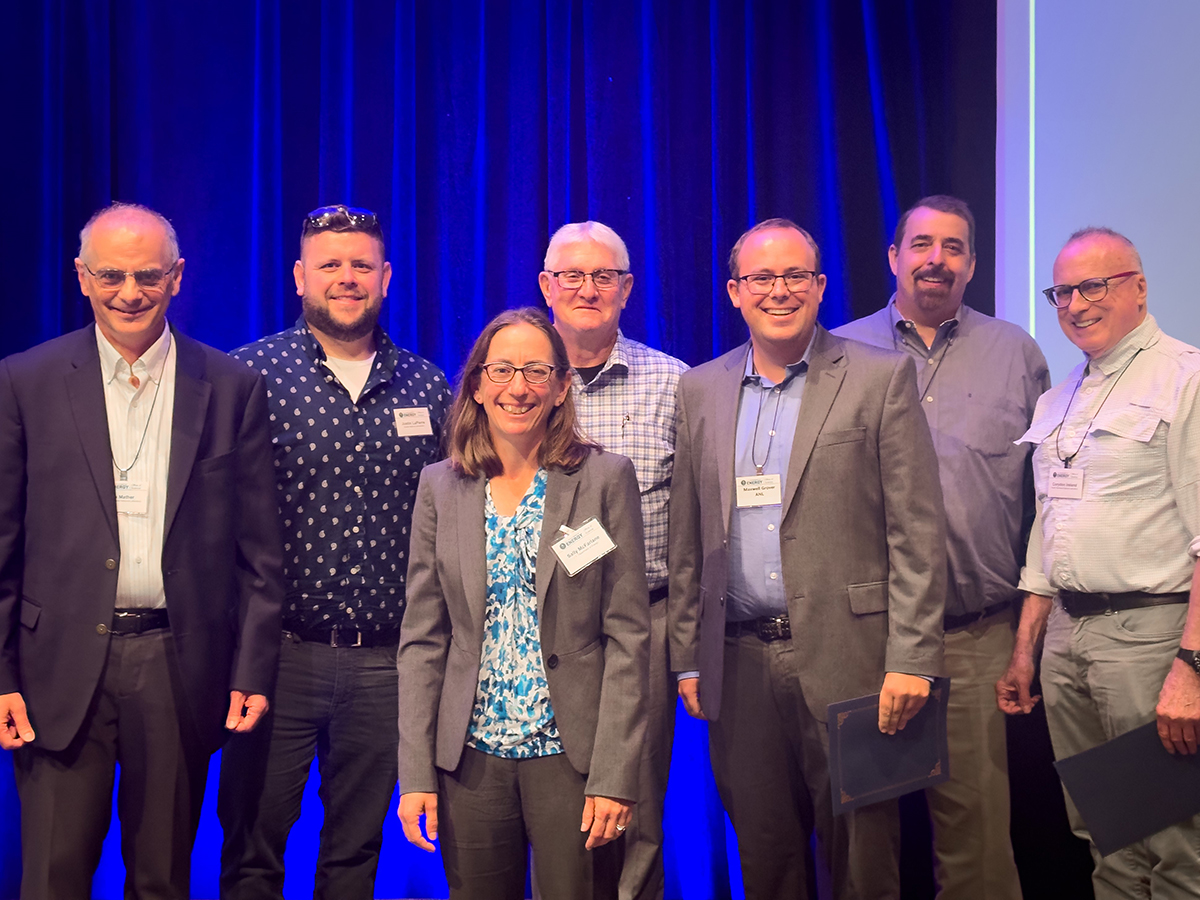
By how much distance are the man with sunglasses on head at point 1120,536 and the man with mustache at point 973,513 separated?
0.12 metres

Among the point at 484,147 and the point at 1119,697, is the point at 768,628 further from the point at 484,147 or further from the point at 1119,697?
the point at 484,147

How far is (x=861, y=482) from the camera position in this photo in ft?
7.98

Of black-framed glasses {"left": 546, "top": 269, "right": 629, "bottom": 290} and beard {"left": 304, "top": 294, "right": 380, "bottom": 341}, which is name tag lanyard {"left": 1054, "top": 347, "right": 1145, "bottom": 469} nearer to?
black-framed glasses {"left": 546, "top": 269, "right": 629, "bottom": 290}

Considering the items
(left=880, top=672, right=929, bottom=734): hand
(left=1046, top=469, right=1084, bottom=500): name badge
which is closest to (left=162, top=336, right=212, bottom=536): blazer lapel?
(left=880, top=672, right=929, bottom=734): hand

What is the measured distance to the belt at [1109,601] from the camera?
2469 millimetres

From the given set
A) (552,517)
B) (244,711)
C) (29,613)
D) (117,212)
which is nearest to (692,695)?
(552,517)

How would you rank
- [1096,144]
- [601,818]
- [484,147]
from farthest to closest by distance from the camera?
[484,147]
[1096,144]
[601,818]

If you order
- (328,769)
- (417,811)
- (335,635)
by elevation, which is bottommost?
(328,769)

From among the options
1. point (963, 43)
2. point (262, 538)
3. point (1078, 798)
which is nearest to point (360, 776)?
point (262, 538)

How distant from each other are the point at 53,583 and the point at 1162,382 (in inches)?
109

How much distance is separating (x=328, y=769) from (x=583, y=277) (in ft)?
5.17

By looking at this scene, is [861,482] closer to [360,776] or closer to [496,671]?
[496,671]

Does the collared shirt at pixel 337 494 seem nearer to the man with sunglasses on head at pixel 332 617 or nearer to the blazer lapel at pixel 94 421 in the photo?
the man with sunglasses on head at pixel 332 617

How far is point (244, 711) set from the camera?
253 centimetres
